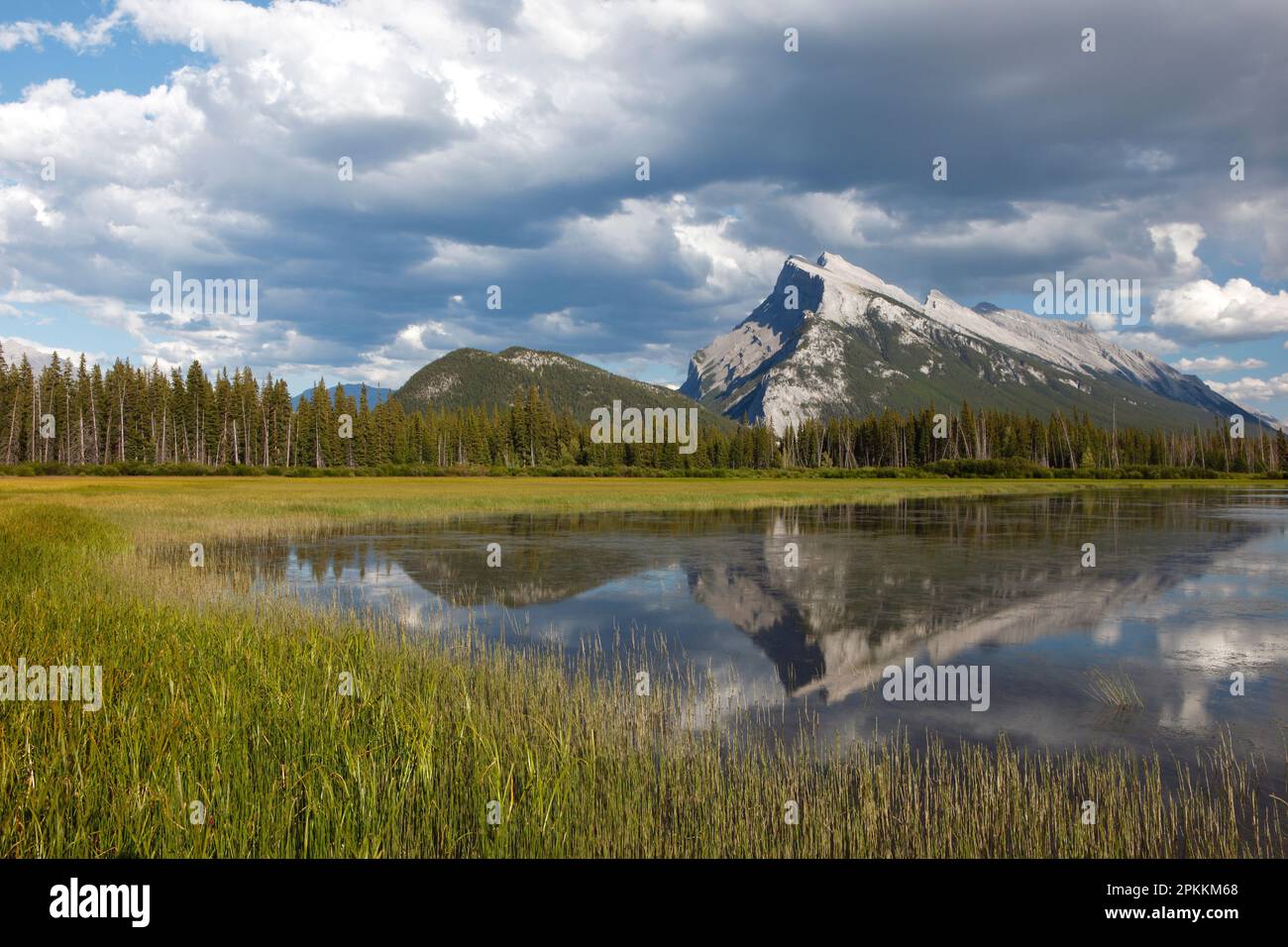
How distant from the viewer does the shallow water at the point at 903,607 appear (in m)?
12.9

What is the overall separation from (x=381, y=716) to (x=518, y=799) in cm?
263

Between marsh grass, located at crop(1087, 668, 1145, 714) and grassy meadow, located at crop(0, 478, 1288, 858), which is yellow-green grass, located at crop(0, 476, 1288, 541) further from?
marsh grass, located at crop(1087, 668, 1145, 714)

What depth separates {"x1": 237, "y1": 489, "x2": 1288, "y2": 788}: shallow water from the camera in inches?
506

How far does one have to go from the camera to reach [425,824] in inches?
292

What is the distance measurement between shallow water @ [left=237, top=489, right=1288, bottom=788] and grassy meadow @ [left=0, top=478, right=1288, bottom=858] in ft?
6.57

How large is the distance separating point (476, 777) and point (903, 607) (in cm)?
1674

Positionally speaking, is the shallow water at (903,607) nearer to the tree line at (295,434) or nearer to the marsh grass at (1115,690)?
the marsh grass at (1115,690)

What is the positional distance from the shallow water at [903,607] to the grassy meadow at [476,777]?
2004 mm
